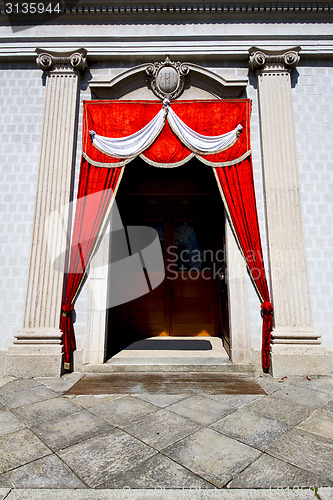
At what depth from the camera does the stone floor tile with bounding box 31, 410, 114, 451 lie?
2.42m

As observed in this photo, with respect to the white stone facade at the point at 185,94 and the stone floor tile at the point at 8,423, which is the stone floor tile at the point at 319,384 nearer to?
the white stone facade at the point at 185,94

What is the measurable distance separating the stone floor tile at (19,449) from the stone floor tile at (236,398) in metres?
1.96

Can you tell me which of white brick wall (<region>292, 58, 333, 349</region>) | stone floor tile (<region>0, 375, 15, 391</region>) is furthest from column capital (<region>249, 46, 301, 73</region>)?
stone floor tile (<region>0, 375, 15, 391</region>)

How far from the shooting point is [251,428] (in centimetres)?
262

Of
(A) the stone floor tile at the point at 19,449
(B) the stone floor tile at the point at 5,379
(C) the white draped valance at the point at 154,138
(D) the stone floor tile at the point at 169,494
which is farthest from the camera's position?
(C) the white draped valance at the point at 154,138

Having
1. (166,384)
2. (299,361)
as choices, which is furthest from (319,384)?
(166,384)

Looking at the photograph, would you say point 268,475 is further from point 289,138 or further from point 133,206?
point 133,206

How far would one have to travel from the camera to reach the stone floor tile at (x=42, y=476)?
6.18ft

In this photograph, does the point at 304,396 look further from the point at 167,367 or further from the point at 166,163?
the point at 166,163

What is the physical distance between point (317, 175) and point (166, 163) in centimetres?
272

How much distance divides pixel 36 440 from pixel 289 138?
559 cm

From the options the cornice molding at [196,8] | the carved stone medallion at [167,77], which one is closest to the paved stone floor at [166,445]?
the carved stone medallion at [167,77]

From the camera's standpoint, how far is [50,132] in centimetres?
493

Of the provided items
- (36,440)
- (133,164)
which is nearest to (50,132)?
(133,164)
